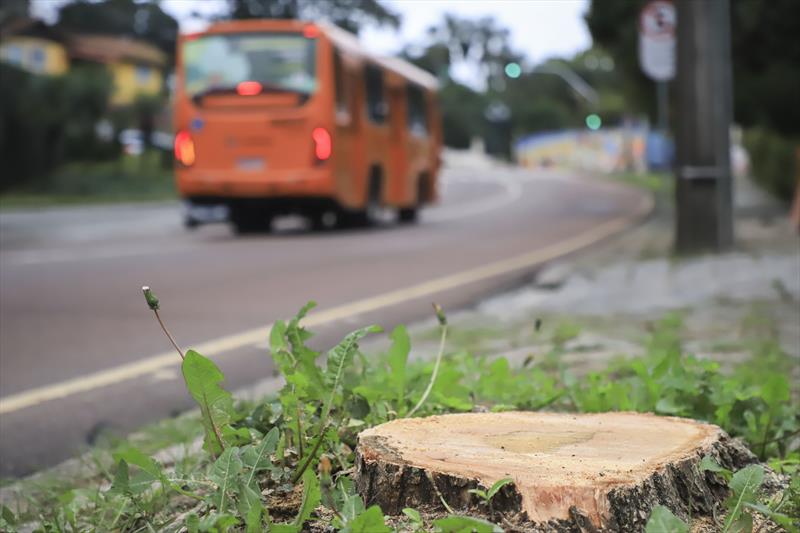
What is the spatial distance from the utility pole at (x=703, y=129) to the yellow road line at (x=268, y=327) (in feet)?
5.07

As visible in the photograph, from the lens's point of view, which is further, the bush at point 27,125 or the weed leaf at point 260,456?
the bush at point 27,125

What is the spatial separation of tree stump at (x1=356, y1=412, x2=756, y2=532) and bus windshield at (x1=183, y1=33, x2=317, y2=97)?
14.5m

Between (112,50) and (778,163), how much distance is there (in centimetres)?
6438

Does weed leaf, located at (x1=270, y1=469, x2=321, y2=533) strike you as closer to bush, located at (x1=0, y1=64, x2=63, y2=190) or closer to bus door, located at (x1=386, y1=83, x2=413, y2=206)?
bus door, located at (x1=386, y1=83, x2=413, y2=206)

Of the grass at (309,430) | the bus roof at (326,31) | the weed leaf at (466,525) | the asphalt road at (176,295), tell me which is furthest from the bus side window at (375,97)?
the weed leaf at (466,525)

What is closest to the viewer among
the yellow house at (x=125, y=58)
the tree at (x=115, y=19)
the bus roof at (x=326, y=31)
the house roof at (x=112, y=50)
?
the bus roof at (x=326, y=31)

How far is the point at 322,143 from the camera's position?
17.1m

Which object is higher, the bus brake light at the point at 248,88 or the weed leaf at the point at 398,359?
the bus brake light at the point at 248,88

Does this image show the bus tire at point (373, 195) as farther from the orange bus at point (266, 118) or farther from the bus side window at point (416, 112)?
the bus side window at point (416, 112)

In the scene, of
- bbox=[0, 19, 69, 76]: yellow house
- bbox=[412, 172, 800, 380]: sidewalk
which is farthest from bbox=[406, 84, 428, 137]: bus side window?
bbox=[0, 19, 69, 76]: yellow house

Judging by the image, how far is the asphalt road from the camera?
496 centimetres

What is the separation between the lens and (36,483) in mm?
3588

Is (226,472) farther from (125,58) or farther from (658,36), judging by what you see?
(125,58)

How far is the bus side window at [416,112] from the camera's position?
22.0 m
